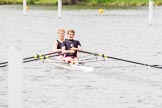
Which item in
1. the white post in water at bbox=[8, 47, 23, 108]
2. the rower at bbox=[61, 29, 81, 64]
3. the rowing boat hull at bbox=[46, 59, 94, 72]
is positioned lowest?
the rowing boat hull at bbox=[46, 59, 94, 72]

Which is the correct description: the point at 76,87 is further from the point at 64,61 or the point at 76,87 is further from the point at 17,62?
the point at 17,62

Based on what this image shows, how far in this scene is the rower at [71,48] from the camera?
24766mm

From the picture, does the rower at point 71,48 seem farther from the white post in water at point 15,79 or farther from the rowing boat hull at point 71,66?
the white post in water at point 15,79

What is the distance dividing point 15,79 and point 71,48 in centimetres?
1285

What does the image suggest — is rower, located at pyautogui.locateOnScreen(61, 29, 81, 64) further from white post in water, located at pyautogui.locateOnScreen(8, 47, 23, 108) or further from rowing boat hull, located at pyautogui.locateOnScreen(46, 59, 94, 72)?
white post in water, located at pyautogui.locateOnScreen(8, 47, 23, 108)

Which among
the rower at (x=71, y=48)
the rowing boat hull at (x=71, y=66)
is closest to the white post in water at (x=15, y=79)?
Result: the rowing boat hull at (x=71, y=66)

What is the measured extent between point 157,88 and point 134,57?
32.7 ft

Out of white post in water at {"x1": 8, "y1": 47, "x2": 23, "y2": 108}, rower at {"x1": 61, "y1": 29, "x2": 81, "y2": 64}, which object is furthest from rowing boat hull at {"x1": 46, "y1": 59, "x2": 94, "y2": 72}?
white post in water at {"x1": 8, "y1": 47, "x2": 23, "y2": 108}

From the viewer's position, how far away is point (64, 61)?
2519cm

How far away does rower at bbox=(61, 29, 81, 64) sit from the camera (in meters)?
24.8

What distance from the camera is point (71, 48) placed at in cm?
2495

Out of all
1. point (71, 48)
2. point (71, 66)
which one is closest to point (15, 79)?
point (71, 66)

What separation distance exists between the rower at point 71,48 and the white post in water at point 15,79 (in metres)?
12.5

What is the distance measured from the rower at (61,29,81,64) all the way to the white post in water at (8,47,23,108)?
41.1ft
